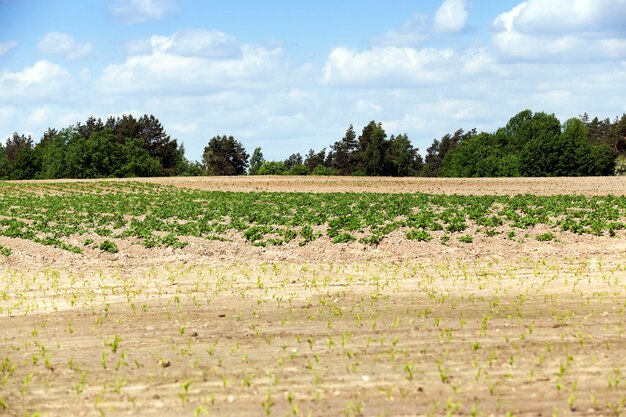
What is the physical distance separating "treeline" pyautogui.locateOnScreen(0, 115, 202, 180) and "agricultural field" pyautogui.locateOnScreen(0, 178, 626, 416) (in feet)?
306

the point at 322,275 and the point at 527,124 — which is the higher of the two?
the point at 527,124

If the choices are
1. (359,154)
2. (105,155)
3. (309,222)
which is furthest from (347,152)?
(309,222)

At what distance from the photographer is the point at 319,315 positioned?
1595cm

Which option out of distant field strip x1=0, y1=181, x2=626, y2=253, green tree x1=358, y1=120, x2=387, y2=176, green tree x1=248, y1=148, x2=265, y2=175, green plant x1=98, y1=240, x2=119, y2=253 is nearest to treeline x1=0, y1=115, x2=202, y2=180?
green tree x1=248, y1=148, x2=265, y2=175

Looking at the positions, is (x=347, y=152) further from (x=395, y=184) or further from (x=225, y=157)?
(x=395, y=184)

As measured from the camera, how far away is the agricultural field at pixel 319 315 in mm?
10828

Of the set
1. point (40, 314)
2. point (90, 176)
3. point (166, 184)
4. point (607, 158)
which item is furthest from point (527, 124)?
point (40, 314)

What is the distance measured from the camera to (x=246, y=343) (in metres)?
13.7

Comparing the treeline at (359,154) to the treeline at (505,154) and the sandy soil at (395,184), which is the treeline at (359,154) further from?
the sandy soil at (395,184)

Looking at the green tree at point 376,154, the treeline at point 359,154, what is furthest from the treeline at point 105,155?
the green tree at point 376,154

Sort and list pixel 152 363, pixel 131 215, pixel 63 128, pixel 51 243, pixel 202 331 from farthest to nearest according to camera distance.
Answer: pixel 63 128
pixel 131 215
pixel 51 243
pixel 202 331
pixel 152 363

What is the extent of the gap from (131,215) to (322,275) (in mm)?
18401

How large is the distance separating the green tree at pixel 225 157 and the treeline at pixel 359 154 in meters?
0.19

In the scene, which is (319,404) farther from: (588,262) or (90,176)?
(90,176)
